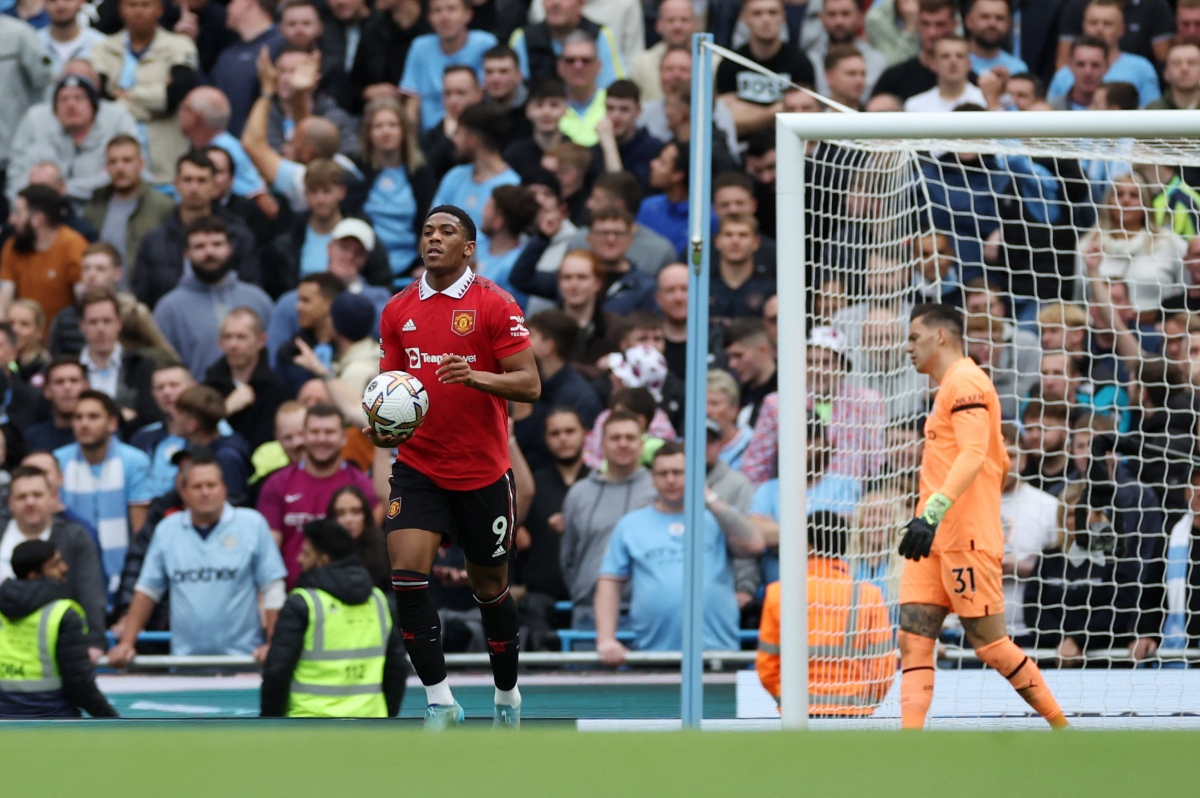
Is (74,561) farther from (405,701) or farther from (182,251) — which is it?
(182,251)

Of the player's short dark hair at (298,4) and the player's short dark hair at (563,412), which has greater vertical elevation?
the player's short dark hair at (298,4)

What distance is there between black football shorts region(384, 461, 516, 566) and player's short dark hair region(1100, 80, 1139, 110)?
6405mm

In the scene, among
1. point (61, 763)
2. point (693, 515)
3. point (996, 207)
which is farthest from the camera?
point (996, 207)

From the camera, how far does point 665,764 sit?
12.1 feet

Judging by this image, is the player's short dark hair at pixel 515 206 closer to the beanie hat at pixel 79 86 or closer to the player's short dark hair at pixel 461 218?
the beanie hat at pixel 79 86

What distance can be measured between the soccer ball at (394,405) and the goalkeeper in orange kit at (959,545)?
2.54 meters

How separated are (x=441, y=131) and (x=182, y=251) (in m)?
2.23

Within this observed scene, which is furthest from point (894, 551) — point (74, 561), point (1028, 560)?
point (74, 561)

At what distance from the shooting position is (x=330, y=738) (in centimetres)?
362

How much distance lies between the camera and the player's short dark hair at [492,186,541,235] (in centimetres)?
1278

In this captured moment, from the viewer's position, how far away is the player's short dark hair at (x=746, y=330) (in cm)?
1168

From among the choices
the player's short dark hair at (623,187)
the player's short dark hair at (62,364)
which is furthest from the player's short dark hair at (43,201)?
the player's short dark hair at (623,187)

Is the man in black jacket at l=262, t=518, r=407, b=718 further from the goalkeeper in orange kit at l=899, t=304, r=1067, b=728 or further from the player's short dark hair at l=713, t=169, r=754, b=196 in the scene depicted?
the player's short dark hair at l=713, t=169, r=754, b=196

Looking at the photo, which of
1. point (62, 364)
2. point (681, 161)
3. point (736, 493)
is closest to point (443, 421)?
point (736, 493)
